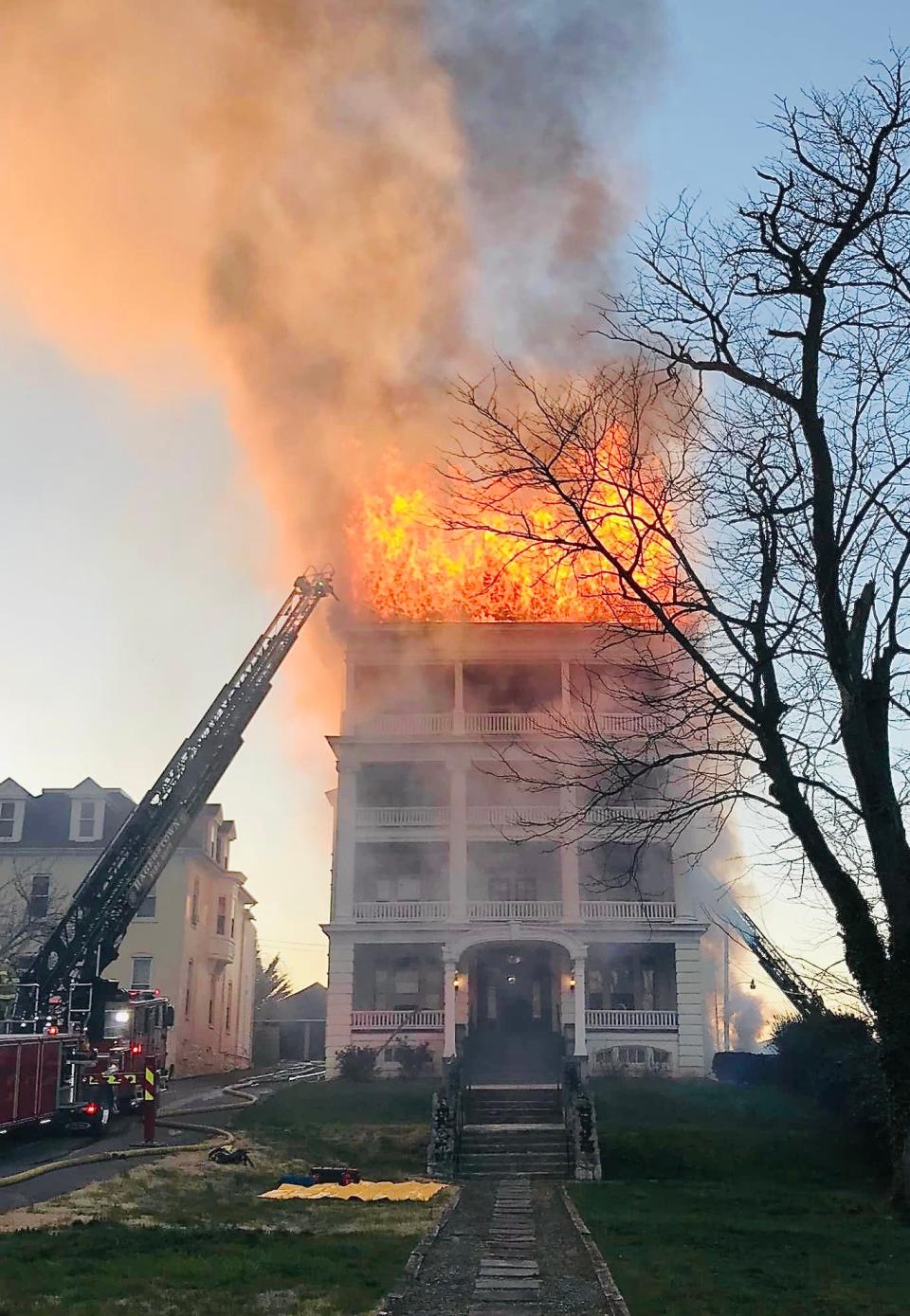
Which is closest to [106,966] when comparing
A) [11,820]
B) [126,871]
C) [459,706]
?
[126,871]

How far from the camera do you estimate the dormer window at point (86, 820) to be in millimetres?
40562

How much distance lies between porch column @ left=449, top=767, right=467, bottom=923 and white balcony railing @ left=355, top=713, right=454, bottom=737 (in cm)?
138

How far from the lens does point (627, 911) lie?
31203 millimetres

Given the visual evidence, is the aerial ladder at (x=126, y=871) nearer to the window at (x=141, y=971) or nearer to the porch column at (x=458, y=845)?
the porch column at (x=458, y=845)

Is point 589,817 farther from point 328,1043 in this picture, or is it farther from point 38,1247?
point 38,1247

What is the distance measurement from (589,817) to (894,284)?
851 inches

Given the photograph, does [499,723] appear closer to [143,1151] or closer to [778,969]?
[778,969]

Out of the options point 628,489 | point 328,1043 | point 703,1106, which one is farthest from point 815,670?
point 328,1043

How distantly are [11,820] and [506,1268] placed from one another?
117 ft

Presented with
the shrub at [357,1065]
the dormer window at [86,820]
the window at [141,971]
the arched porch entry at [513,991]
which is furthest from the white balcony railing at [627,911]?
the dormer window at [86,820]

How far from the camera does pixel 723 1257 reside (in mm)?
10336

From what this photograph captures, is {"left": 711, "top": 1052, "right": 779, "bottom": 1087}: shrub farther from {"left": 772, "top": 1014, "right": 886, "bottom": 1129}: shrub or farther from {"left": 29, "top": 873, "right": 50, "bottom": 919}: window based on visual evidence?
{"left": 29, "top": 873, "right": 50, "bottom": 919}: window

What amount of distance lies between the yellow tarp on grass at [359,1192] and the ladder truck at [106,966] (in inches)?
246

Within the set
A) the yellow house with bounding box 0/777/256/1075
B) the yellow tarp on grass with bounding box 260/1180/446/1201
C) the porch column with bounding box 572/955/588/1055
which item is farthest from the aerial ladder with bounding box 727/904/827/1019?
the yellow house with bounding box 0/777/256/1075
